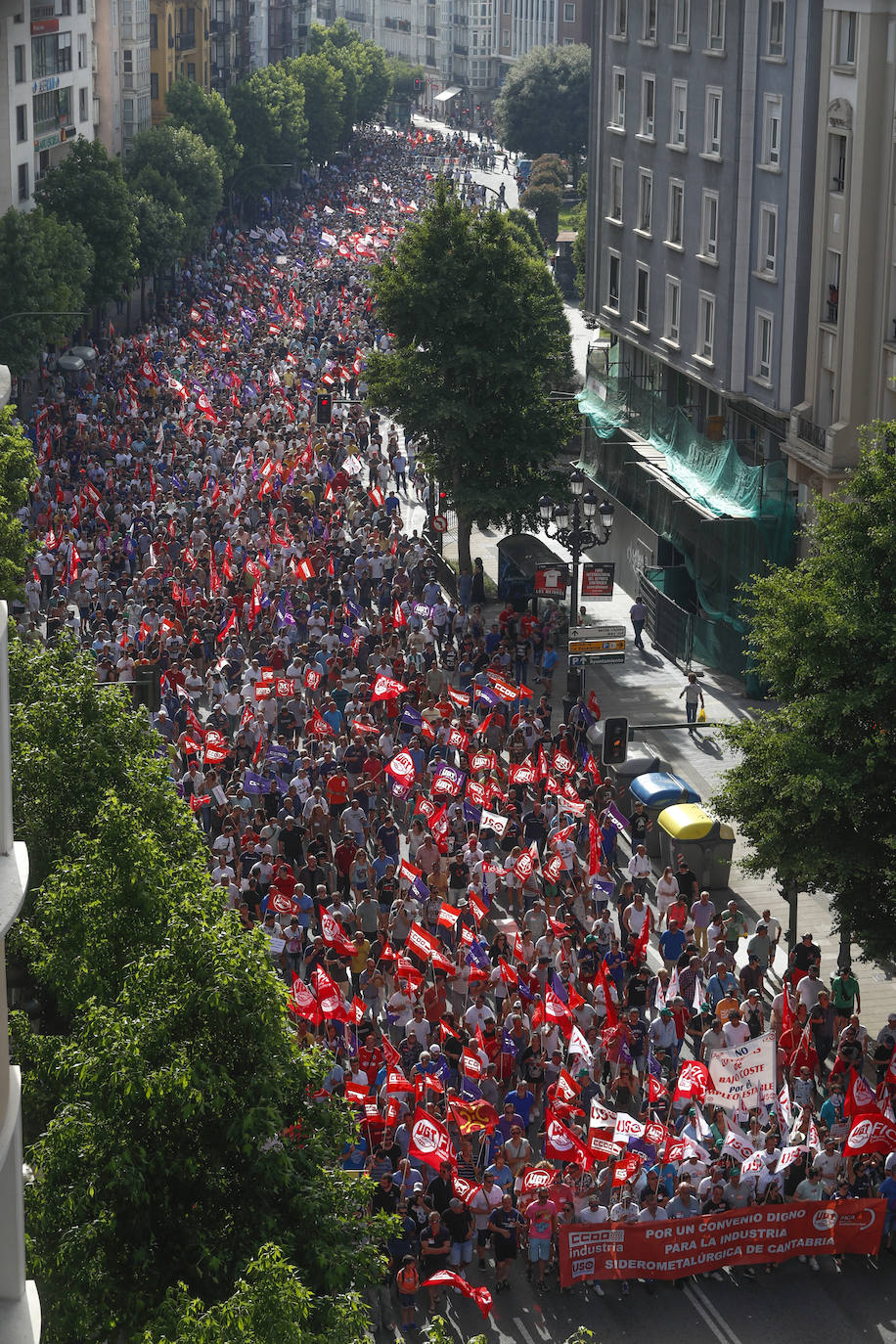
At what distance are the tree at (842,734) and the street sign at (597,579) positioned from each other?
13.1m

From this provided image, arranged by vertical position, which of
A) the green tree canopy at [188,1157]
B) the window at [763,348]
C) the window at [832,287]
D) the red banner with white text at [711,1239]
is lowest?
the red banner with white text at [711,1239]

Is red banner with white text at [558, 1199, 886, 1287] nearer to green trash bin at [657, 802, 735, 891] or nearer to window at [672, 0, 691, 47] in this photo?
green trash bin at [657, 802, 735, 891]

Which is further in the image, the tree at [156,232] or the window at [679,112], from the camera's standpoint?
the tree at [156,232]

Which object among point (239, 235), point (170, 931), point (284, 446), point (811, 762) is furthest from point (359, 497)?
point (239, 235)

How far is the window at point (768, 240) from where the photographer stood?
4400cm

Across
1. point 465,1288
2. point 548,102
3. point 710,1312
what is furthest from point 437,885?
point 548,102

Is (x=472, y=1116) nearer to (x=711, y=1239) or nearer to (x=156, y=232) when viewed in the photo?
(x=711, y=1239)

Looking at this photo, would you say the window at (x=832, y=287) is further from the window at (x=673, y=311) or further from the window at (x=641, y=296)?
the window at (x=641, y=296)

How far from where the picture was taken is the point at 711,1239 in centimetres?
2062

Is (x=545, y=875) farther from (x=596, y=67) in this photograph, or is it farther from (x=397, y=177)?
(x=397, y=177)

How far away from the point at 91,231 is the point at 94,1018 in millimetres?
65533

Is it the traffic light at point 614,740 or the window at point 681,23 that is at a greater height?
the window at point 681,23

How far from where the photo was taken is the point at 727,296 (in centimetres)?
4625

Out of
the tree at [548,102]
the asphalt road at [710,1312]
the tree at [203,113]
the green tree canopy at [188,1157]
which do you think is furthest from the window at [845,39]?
the tree at [548,102]
